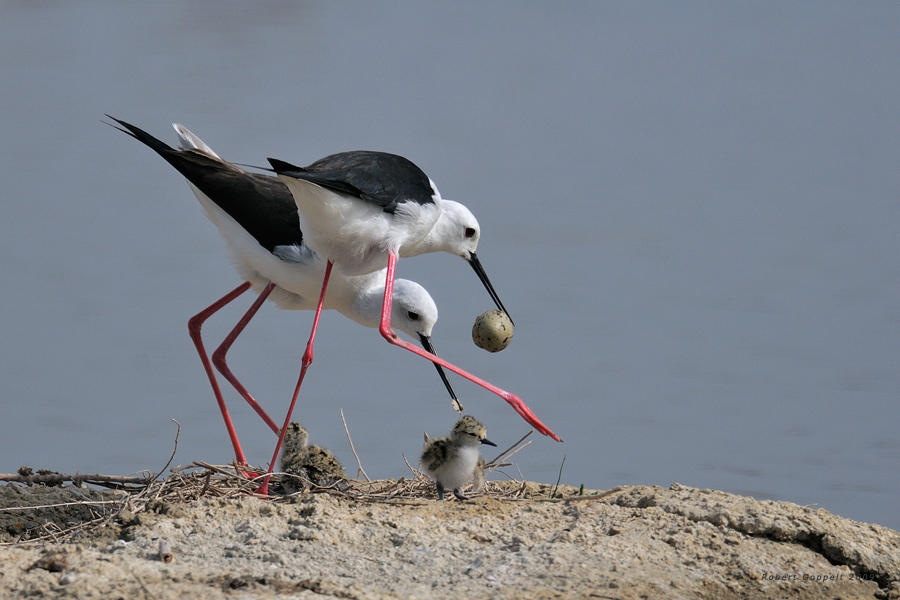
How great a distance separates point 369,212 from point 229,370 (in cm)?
174

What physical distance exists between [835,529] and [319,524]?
1844 millimetres

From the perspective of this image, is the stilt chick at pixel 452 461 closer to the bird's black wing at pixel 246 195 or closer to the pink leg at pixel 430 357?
the pink leg at pixel 430 357

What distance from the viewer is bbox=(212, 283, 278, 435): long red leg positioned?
17.1ft

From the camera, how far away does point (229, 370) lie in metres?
5.60

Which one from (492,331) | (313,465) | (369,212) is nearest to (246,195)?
(369,212)

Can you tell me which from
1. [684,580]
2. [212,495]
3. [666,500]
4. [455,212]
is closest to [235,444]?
[212,495]

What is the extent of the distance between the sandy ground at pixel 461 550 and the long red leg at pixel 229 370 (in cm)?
141

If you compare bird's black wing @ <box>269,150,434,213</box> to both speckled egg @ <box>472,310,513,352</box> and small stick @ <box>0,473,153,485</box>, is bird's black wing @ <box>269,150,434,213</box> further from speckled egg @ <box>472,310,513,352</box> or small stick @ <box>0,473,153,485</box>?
small stick @ <box>0,473,153,485</box>

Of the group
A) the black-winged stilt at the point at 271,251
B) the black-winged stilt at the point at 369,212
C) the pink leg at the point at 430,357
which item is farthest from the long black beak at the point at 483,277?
the pink leg at the point at 430,357

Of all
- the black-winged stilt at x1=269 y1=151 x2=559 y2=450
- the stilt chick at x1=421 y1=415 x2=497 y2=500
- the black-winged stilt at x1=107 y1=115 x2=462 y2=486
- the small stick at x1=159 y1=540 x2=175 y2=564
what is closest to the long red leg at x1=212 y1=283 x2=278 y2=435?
the black-winged stilt at x1=107 y1=115 x2=462 y2=486

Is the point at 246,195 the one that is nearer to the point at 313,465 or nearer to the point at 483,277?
the point at 483,277

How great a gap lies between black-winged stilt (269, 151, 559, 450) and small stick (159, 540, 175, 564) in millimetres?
1531

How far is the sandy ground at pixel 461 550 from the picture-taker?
2.86 meters

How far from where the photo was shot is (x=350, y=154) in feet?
14.8
